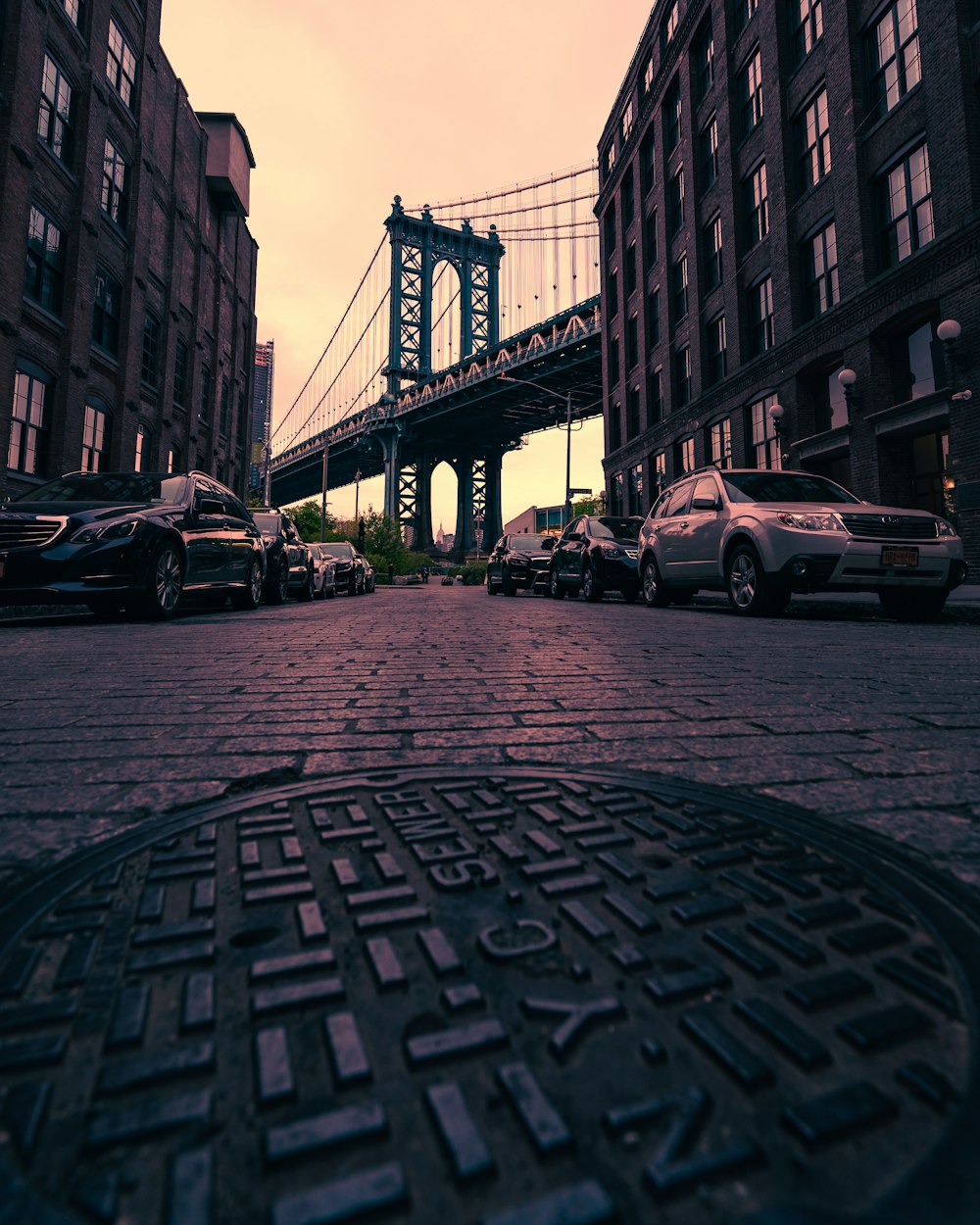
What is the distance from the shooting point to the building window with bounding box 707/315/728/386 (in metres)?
23.4

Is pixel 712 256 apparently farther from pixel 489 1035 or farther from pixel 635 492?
pixel 489 1035

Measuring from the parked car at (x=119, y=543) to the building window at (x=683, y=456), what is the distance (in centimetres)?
1904

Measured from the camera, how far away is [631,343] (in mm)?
32031

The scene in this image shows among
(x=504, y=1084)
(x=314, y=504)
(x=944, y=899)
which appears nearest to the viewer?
(x=504, y=1084)

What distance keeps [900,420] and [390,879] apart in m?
16.8

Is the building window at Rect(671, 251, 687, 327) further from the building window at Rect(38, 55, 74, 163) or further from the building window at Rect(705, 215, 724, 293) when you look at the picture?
the building window at Rect(38, 55, 74, 163)

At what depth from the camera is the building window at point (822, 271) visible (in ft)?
57.4

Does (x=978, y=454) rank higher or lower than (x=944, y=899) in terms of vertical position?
higher

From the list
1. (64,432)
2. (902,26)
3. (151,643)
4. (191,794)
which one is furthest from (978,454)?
(64,432)

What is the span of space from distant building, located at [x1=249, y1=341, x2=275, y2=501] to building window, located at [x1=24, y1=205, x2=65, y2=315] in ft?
60.9

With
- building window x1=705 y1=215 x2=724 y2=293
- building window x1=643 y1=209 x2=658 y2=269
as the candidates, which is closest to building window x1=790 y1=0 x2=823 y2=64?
building window x1=705 y1=215 x2=724 y2=293

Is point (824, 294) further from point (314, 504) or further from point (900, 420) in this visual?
point (314, 504)

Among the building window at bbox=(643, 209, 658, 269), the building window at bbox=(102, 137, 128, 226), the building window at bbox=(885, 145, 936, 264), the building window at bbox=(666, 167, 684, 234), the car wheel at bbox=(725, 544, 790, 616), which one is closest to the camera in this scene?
the car wheel at bbox=(725, 544, 790, 616)

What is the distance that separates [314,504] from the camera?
59.3m
